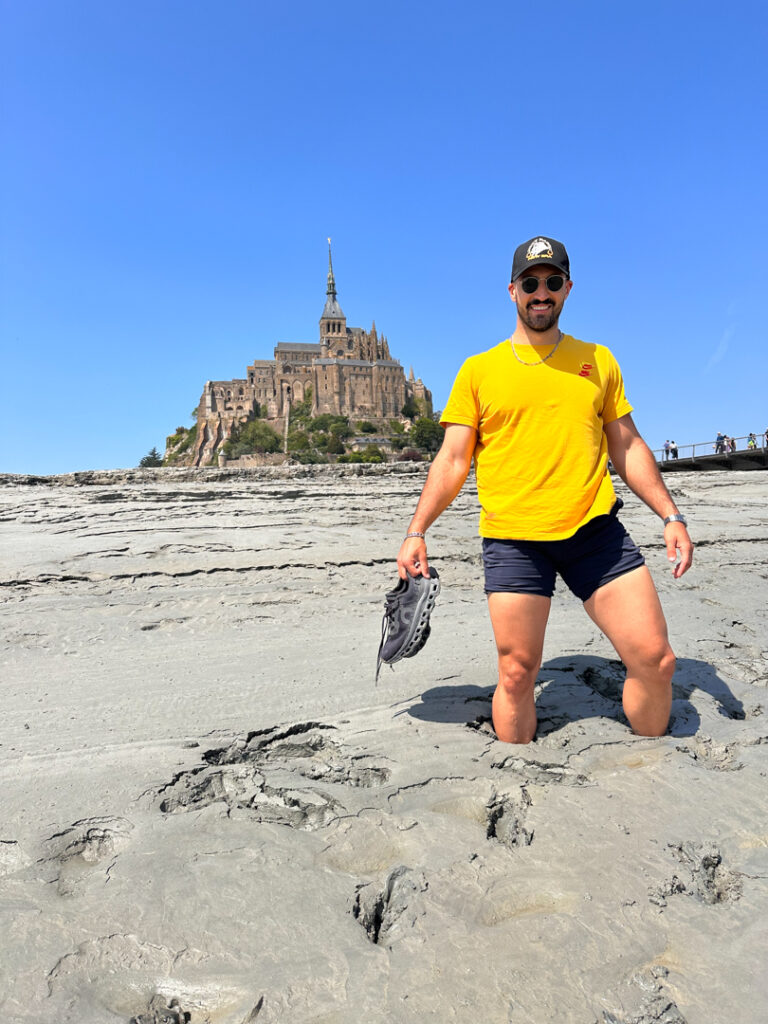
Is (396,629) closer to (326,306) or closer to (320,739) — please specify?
(320,739)

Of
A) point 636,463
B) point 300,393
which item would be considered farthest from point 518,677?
point 300,393

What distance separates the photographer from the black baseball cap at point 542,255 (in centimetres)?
273

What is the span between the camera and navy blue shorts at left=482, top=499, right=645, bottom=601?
9.05 feet

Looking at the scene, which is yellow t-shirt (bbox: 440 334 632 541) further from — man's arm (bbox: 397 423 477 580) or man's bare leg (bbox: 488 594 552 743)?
man's bare leg (bbox: 488 594 552 743)

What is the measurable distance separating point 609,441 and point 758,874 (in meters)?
1.80

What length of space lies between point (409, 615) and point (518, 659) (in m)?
0.48

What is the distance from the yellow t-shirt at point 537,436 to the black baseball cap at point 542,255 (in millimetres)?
327

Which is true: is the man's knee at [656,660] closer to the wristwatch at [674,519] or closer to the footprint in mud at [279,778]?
the wristwatch at [674,519]

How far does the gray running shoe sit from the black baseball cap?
132 centimetres

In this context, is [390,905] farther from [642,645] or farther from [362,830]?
[642,645]

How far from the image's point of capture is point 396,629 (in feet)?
9.36

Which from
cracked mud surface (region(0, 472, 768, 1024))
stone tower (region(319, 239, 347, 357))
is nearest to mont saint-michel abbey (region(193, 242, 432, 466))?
stone tower (region(319, 239, 347, 357))

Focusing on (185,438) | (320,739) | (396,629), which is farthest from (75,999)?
(185,438)

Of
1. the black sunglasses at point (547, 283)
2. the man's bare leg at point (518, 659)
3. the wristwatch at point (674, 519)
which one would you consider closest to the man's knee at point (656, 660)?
the man's bare leg at point (518, 659)
